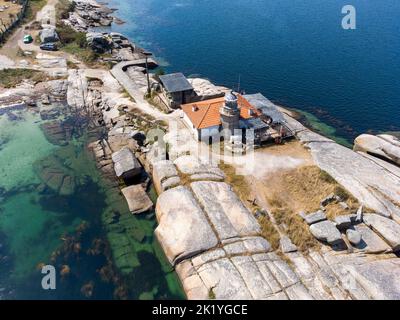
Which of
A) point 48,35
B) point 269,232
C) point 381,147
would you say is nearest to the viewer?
point 269,232

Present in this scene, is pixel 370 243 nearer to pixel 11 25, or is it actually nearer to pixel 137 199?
pixel 137 199

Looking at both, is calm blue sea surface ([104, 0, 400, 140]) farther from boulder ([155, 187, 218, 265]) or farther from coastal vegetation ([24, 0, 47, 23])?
boulder ([155, 187, 218, 265])

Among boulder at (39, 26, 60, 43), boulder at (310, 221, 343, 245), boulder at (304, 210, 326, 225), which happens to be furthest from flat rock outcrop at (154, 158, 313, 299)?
boulder at (39, 26, 60, 43)

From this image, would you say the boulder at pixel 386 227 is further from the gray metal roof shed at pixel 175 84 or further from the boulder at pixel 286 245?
the gray metal roof shed at pixel 175 84

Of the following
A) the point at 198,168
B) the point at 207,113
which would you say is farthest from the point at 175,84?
the point at 198,168

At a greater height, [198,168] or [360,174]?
[198,168]

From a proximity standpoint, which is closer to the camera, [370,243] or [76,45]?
[370,243]

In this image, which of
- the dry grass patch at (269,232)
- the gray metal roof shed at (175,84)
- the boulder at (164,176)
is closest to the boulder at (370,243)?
the dry grass patch at (269,232)

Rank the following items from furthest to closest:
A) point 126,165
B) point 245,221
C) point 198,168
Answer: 1. point 126,165
2. point 198,168
3. point 245,221
